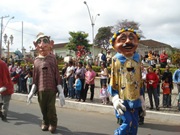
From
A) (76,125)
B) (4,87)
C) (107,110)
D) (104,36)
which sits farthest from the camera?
(104,36)

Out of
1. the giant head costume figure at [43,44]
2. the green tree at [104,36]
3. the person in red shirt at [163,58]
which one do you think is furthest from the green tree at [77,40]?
the giant head costume figure at [43,44]

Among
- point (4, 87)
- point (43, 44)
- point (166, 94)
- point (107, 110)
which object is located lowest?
point (107, 110)

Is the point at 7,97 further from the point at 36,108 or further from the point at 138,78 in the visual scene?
the point at 138,78

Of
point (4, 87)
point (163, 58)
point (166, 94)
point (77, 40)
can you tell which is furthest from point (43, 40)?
point (77, 40)

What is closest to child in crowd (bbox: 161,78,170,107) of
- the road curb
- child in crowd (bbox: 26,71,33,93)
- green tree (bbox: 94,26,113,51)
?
the road curb

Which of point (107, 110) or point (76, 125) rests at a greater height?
point (107, 110)

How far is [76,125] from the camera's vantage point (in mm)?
6621

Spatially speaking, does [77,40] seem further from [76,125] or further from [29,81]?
[76,125]

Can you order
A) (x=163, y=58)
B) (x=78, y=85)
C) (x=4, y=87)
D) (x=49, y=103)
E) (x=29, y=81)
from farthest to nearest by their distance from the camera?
(x=163, y=58)
(x=29, y=81)
(x=78, y=85)
(x=4, y=87)
(x=49, y=103)

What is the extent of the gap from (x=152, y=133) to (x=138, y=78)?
207 cm

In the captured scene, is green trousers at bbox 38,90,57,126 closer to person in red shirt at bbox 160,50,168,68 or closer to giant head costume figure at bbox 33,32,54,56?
giant head costume figure at bbox 33,32,54,56

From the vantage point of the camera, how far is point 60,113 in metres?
8.20

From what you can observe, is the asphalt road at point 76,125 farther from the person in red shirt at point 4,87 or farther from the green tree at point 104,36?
the green tree at point 104,36

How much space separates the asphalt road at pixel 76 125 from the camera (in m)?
5.97
